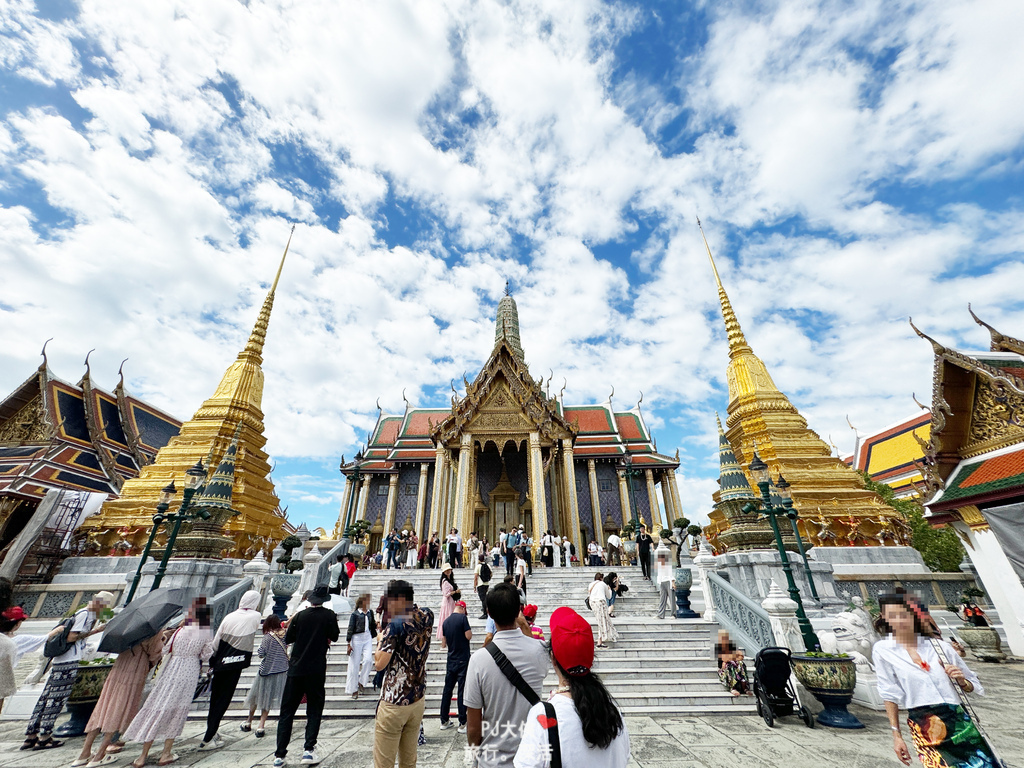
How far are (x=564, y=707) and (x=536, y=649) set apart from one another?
84 cm

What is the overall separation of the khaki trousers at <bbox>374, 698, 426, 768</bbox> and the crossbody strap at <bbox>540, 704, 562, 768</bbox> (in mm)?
1791

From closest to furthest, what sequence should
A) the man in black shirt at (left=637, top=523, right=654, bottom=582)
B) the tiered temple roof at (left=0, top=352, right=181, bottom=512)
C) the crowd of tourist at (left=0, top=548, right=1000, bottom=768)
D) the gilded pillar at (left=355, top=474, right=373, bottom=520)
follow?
the crowd of tourist at (left=0, top=548, right=1000, bottom=768)
the man in black shirt at (left=637, top=523, right=654, bottom=582)
the tiered temple roof at (left=0, top=352, right=181, bottom=512)
the gilded pillar at (left=355, top=474, right=373, bottom=520)

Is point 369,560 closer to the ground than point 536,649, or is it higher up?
higher up

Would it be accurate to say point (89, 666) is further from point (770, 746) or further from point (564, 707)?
point (770, 746)

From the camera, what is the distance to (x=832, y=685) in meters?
4.87

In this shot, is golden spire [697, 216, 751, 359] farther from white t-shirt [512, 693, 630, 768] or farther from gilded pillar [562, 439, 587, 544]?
white t-shirt [512, 693, 630, 768]

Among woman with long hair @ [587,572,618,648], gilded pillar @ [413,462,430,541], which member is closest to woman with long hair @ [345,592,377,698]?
woman with long hair @ [587,572,618,648]

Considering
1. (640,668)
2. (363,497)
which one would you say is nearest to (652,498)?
(363,497)

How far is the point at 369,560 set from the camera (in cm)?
1627

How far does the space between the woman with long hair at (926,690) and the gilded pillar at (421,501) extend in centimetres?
1912

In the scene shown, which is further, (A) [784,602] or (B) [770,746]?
(A) [784,602]

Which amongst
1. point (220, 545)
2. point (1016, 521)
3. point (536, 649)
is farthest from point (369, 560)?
point (1016, 521)

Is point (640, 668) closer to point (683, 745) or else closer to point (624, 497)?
point (683, 745)

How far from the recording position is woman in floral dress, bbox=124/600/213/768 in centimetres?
380
